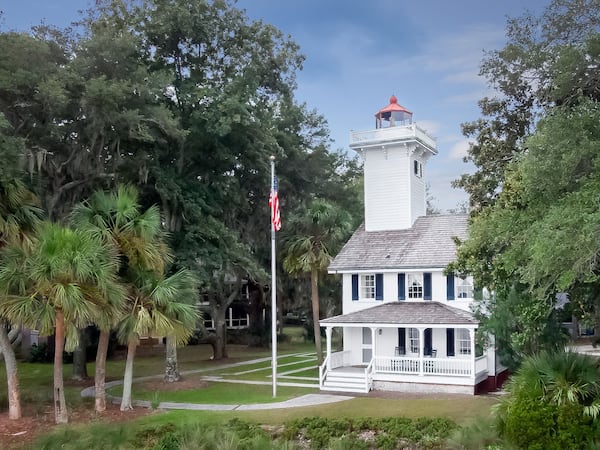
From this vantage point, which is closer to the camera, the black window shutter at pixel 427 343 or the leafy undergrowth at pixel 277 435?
the leafy undergrowth at pixel 277 435

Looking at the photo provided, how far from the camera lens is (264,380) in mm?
27203

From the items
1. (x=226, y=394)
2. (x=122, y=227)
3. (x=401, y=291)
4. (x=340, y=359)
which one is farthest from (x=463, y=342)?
(x=122, y=227)

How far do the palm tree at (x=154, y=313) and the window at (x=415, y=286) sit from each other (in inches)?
413

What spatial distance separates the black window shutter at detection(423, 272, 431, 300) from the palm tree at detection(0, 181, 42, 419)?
1556cm

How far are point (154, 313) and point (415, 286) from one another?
12.2 meters

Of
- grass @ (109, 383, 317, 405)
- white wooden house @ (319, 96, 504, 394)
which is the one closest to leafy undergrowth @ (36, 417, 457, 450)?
grass @ (109, 383, 317, 405)

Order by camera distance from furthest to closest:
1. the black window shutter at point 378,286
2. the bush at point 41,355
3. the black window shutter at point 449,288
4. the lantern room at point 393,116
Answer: the bush at point 41,355, the lantern room at point 393,116, the black window shutter at point 378,286, the black window shutter at point 449,288

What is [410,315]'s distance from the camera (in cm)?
2533

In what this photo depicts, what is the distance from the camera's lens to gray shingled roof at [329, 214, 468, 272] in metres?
26.7

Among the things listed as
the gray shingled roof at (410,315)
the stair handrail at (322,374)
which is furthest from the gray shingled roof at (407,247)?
the stair handrail at (322,374)

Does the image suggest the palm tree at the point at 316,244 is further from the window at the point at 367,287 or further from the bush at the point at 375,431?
the bush at the point at 375,431

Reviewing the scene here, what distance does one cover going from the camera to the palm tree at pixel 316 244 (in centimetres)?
2948

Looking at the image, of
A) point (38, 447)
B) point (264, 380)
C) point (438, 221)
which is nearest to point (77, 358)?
point (264, 380)

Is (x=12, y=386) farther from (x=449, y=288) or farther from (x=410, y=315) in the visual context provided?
(x=449, y=288)
